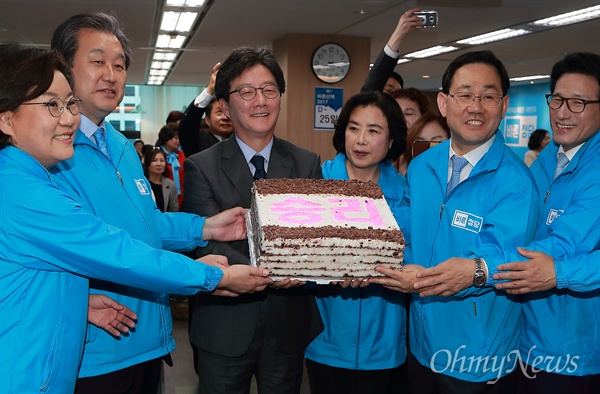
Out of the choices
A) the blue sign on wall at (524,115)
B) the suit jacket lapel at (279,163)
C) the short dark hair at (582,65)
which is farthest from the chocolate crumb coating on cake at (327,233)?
the blue sign on wall at (524,115)

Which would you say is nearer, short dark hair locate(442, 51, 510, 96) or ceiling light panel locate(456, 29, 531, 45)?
short dark hair locate(442, 51, 510, 96)

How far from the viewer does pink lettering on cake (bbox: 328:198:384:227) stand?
1.98m

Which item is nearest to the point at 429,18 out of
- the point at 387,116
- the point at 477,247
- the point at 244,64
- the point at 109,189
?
the point at 387,116

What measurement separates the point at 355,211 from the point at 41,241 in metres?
0.99

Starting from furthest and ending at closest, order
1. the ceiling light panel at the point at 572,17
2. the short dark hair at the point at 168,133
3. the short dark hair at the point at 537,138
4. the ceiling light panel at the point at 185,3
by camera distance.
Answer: the short dark hair at the point at 537,138, the short dark hair at the point at 168,133, the ceiling light panel at the point at 572,17, the ceiling light panel at the point at 185,3

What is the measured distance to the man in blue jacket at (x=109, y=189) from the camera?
197cm

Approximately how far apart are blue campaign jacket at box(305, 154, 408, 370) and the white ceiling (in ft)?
15.4

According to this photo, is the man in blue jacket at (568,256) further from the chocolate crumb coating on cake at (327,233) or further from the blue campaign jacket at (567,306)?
the chocolate crumb coating on cake at (327,233)

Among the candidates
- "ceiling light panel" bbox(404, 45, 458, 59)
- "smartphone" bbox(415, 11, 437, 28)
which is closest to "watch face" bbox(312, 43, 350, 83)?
"ceiling light panel" bbox(404, 45, 458, 59)

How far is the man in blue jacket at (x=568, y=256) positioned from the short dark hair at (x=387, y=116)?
2.12 feet

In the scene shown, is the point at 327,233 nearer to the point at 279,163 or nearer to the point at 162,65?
the point at 279,163

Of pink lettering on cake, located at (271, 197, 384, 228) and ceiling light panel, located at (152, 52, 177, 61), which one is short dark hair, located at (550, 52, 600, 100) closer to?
pink lettering on cake, located at (271, 197, 384, 228)

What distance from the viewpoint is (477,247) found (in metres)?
2.17

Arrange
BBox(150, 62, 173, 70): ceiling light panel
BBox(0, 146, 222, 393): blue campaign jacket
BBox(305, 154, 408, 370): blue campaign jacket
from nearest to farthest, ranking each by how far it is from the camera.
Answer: BBox(0, 146, 222, 393): blue campaign jacket → BBox(305, 154, 408, 370): blue campaign jacket → BBox(150, 62, 173, 70): ceiling light panel
